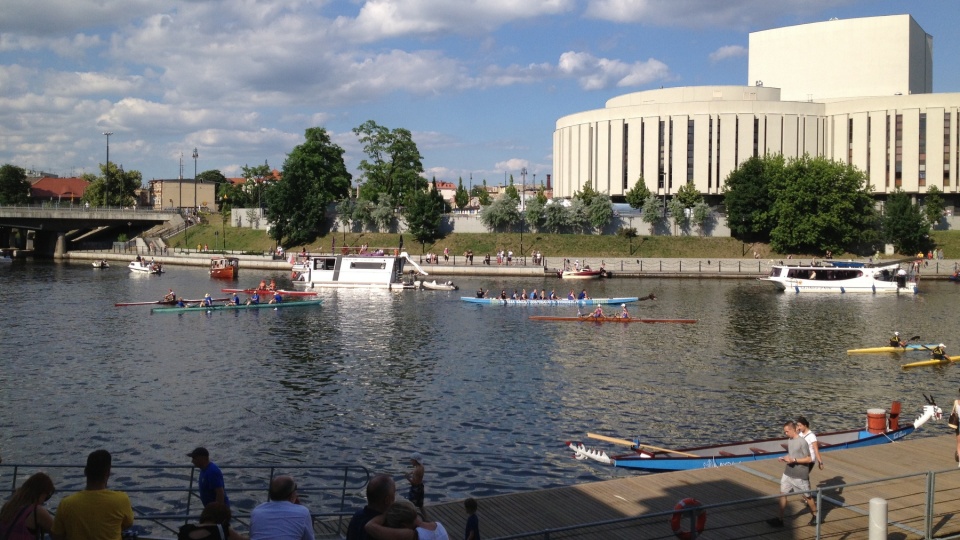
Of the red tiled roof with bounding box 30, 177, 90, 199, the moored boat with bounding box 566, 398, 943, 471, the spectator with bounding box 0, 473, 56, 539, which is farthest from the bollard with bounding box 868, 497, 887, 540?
the red tiled roof with bounding box 30, 177, 90, 199

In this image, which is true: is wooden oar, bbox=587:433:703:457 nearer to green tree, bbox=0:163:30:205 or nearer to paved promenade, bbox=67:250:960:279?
paved promenade, bbox=67:250:960:279

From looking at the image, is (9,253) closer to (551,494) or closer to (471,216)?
(471,216)

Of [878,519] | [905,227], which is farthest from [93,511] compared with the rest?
[905,227]

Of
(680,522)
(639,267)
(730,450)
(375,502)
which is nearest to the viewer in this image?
(375,502)

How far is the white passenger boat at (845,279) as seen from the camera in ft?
248

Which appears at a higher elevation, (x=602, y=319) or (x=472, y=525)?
(x=602, y=319)

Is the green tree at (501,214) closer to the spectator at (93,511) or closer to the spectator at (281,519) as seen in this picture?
the spectator at (281,519)

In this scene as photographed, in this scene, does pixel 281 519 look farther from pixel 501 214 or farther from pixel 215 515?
pixel 501 214

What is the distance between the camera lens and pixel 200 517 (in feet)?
29.7

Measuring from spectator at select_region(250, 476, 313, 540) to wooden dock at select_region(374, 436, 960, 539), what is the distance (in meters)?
5.26

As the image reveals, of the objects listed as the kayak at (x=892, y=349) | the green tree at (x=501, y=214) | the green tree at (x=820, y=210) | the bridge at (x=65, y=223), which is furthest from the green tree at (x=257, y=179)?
the kayak at (x=892, y=349)

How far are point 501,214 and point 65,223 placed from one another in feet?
197

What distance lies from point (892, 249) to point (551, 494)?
95.6 meters

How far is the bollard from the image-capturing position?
11641 millimetres
